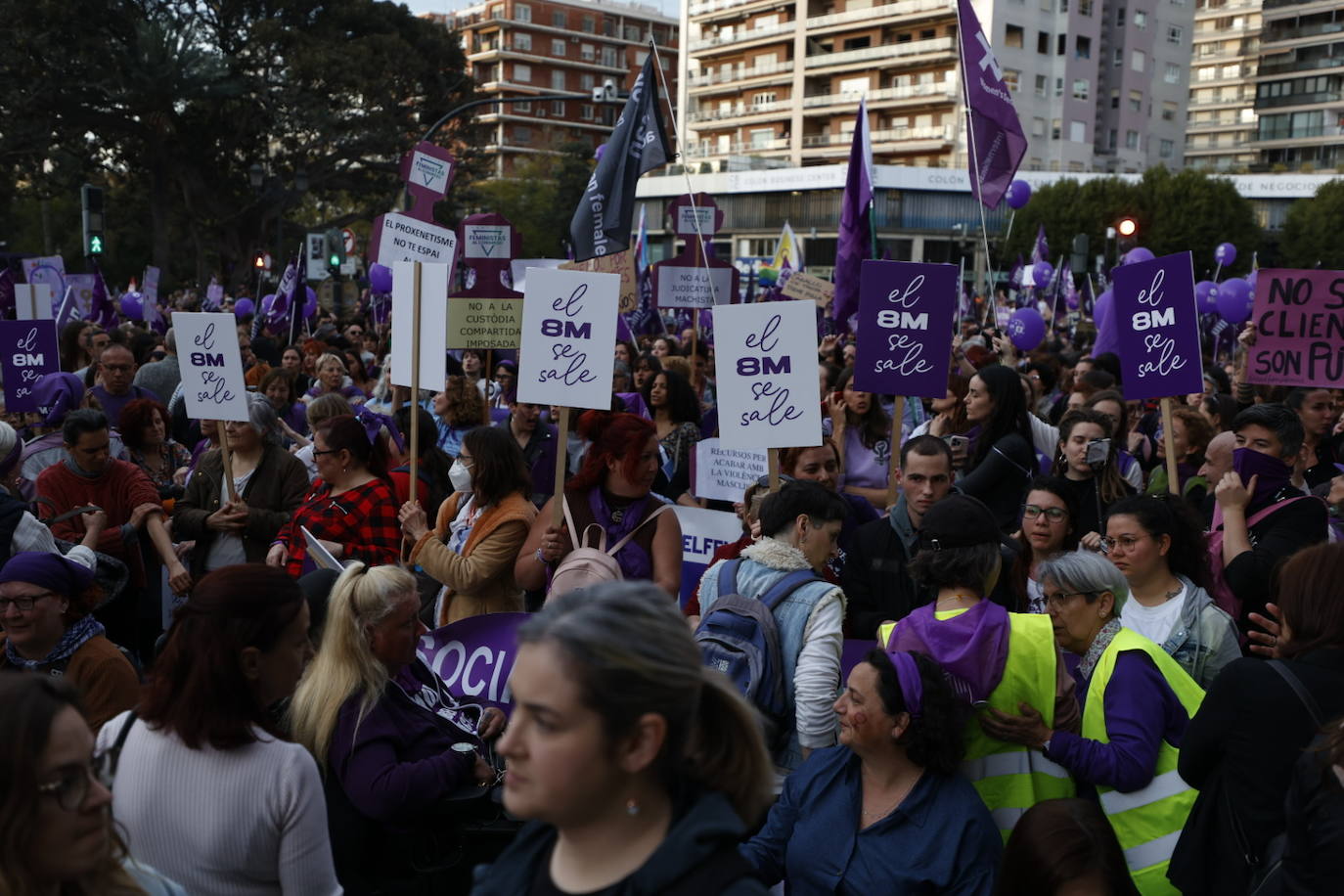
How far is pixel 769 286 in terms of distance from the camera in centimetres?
3061

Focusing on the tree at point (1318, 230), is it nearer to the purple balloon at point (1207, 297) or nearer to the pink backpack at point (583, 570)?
the purple balloon at point (1207, 297)

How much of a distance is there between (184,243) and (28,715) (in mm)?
45905

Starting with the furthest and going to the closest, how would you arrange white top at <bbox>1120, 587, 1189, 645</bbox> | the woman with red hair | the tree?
the tree
the woman with red hair
white top at <bbox>1120, 587, 1189, 645</bbox>

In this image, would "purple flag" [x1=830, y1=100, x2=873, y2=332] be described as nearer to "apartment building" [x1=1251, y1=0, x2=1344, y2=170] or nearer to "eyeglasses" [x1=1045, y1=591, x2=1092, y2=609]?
"eyeglasses" [x1=1045, y1=591, x2=1092, y2=609]

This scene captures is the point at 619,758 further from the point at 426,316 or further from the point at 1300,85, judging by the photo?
the point at 1300,85

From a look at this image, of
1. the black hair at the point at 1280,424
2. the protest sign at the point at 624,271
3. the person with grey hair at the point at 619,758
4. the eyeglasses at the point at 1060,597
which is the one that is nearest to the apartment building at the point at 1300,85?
the protest sign at the point at 624,271

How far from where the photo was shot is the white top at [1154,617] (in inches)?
152

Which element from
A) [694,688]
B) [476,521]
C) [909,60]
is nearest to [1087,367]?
[476,521]

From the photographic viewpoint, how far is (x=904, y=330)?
594cm

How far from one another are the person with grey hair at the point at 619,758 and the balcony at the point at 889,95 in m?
68.9

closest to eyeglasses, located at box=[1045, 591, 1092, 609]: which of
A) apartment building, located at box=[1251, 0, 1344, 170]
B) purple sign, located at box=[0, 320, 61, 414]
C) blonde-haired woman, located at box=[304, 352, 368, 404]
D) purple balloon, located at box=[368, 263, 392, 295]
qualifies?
blonde-haired woman, located at box=[304, 352, 368, 404]

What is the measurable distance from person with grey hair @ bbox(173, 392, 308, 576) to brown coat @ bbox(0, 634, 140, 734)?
2324 mm

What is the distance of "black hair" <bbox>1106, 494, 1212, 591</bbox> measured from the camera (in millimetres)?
3930

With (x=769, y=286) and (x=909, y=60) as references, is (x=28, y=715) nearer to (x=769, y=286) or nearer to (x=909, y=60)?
(x=769, y=286)
